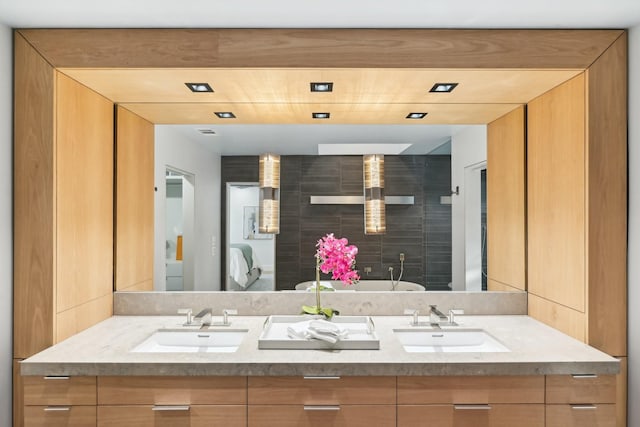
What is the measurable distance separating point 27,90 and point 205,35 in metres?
0.85

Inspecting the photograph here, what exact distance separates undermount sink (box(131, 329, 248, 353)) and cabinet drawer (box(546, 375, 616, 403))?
1412mm

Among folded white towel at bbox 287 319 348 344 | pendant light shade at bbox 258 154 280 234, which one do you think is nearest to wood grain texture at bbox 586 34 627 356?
folded white towel at bbox 287 319 348 344

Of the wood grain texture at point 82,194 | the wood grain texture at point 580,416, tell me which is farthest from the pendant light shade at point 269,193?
the wood grain texture at point 580,416

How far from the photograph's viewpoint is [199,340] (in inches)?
84.7

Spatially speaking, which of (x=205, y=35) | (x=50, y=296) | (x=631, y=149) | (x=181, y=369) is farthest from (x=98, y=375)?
(x=631, y=149)

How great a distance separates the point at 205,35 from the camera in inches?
73.1

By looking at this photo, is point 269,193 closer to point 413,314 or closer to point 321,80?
point 321,80

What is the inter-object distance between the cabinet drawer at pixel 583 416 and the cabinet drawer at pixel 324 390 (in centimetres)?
67

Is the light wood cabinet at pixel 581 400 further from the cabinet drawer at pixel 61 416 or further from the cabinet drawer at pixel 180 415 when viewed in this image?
the cabinet drawer at pixel 61 416

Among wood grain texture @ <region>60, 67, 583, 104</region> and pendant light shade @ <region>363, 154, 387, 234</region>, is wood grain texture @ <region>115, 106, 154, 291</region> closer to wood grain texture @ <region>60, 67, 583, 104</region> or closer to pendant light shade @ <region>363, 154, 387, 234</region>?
wood grain texture @ <region>60, 67, 583, 104</region>

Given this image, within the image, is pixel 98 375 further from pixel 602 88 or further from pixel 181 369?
pixel 602 88

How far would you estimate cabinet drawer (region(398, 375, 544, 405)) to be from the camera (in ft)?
5.42

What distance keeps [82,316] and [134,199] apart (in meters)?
0.73

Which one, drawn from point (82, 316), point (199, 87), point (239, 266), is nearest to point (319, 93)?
point (199, 87)
